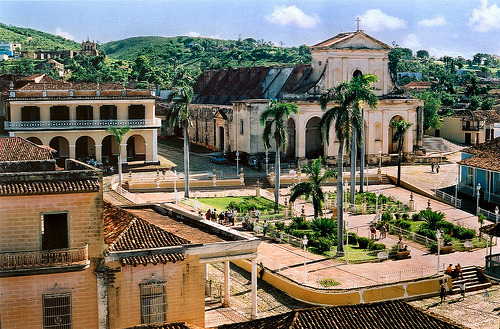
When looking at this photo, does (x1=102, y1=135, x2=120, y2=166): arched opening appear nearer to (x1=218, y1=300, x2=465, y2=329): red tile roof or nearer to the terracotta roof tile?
the terracotta roof tile

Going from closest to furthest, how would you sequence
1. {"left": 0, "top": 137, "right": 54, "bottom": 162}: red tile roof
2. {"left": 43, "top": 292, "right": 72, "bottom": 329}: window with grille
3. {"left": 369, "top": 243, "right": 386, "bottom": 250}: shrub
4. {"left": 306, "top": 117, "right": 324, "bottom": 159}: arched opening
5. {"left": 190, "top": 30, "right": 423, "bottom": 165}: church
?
{"left": 43, "top": 292, "right": 72, "bottom": 329}: window with grille
{"left": 0, "top": 137, "right": 54, "bottom": 162}: red tile roof
{"left": 369, "top": 243, "right": 386, "bottom": 250}: shrub
{"left": 190, "top": 30, "right": 423, "bottom": 165}: church
{"left": 306, "top": 117, "right": 324, "bottom": 159}: arched opening

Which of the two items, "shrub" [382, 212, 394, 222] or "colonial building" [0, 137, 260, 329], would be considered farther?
"shrub" [382, 212, 394, 222]

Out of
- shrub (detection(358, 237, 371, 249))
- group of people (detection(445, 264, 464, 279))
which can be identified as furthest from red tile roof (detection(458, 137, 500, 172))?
group of people (detection(445, 264, 464, 279))

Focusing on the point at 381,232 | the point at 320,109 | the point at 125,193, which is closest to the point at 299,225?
the point at 381,232

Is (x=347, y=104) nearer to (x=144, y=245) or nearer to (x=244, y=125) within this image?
(x=144, y=245)

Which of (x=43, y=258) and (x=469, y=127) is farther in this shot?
(x=469, y=127)

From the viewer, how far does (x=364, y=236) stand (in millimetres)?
39406

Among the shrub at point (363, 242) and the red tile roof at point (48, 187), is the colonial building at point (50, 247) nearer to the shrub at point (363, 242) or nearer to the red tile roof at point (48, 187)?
the red tile roof at point (48, 187)

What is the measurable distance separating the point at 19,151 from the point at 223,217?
14.0 metres

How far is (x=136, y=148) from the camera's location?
61094mm

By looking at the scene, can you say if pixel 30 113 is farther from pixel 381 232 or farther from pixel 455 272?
pixel 455 272

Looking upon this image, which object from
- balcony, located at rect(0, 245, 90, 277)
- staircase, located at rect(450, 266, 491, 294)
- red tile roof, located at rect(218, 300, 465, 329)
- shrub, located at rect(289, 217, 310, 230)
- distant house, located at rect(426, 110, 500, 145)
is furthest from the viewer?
distant house, located at rect(426, 110, 500, 145)

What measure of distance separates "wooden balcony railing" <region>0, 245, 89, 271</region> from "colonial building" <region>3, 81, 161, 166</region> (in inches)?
1423

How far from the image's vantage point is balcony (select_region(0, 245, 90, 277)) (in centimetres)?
1950
